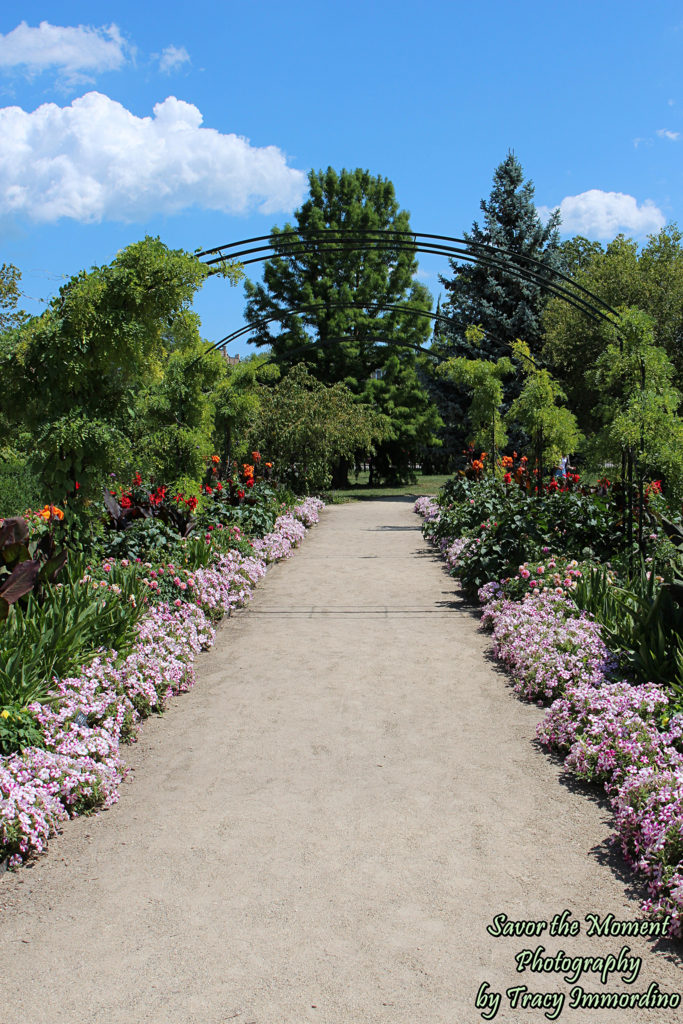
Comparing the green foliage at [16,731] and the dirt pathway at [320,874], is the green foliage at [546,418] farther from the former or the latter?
the green foliage at [16,731]

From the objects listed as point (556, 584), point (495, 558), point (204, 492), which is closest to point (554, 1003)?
point (556, 584)

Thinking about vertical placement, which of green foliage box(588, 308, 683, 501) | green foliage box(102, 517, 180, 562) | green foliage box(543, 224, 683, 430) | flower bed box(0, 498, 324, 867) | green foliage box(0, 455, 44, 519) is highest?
green foliage box(543, 224, 683, 430)

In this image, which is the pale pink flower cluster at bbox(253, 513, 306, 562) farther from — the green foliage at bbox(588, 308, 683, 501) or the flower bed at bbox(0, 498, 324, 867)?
the green foliage at bbox(588, 308, 683, 501)

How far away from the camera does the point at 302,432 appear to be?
2014 cm

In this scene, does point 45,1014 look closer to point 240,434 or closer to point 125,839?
point 125,839

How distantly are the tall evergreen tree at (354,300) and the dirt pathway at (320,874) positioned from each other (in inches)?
1005

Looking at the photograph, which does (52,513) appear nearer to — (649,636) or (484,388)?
(649,636)

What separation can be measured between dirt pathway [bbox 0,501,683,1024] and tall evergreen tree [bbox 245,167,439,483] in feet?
83.8

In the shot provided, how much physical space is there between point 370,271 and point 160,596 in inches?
1014

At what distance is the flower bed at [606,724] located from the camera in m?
2.98

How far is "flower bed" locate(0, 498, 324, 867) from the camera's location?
3281 mm

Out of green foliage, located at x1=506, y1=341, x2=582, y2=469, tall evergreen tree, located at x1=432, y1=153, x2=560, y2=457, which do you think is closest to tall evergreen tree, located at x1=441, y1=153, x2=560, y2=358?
tall evergreen tree, located at x1=432, y1=153, x2=560, y2=457

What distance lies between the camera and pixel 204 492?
1151 centimetres

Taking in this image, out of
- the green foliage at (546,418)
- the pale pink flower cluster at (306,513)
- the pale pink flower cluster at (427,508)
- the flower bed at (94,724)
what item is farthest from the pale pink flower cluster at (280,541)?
the green foliage at (546,418)
